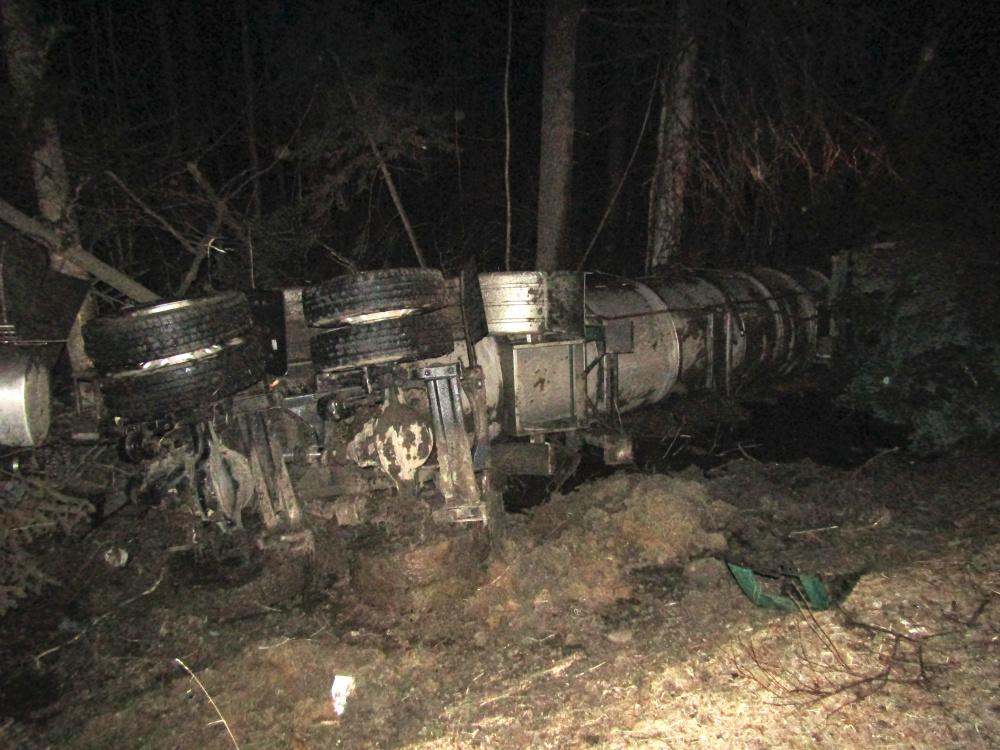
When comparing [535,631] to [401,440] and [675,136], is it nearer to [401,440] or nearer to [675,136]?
[401,440]

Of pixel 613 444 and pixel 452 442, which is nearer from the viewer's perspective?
pixel 452 442

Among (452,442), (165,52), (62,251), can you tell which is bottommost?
(452,442)

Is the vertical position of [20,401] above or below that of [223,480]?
above

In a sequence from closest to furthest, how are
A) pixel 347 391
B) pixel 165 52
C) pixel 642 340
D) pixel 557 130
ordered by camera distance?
1. pixel 347 391
2. pixel 642 340
3. pixel 557 130
4. pixel 165 52

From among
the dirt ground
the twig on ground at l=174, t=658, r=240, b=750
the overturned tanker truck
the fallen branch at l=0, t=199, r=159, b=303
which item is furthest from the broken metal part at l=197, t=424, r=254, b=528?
the fallen branch at l=0, t=199, r=159, b=303

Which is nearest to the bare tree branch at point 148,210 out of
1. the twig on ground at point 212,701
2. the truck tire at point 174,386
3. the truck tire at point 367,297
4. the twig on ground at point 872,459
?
the truck tire at point 174,386

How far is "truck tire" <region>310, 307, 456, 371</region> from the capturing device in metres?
3.33

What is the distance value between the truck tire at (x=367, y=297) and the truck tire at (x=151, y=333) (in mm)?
497

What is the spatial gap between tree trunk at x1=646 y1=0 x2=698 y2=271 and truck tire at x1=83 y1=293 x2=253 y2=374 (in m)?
7.16

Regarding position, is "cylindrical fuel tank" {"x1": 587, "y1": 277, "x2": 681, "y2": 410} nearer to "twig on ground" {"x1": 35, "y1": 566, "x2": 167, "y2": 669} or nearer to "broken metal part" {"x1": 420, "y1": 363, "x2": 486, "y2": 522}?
"broken metal part" {"x1": 420, "y1": 363, "x2": 486, "y2": 522}

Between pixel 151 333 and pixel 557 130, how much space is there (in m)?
6.73

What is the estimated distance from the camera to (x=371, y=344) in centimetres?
333

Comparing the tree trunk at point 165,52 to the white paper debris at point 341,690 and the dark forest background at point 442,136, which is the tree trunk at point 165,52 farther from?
the white paper debris at point 341,690

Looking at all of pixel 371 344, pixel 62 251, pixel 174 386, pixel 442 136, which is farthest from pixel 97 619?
pixel 442 136
